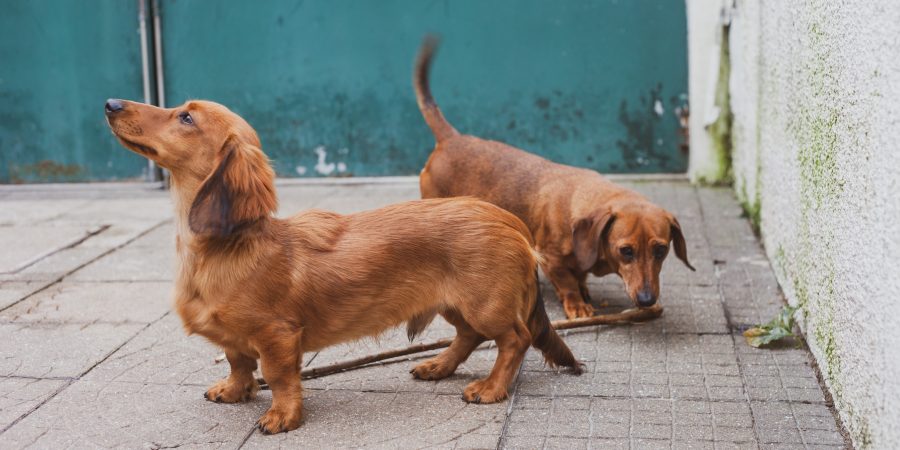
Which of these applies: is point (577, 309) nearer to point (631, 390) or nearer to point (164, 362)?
point (631, 390)

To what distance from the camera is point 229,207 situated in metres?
3.47

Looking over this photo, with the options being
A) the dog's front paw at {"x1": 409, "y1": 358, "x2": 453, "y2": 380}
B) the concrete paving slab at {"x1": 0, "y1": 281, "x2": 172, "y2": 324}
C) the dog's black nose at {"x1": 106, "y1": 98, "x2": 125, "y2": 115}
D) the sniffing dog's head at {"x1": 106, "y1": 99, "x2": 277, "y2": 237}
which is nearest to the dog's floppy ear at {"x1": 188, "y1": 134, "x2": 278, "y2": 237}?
the sniffing dog's head at {"x1": 106, "y1": 99, "x2": 277, "y2": 237}

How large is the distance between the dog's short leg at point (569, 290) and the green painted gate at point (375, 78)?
3239 millimetres

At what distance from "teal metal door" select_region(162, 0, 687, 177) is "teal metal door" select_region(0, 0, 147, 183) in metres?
0.42

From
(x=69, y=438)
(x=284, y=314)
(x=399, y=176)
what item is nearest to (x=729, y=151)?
(x=399, y=176)

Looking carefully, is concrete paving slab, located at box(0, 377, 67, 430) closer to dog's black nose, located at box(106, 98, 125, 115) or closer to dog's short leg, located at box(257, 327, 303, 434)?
dog's short leg, located at box(257, 327, 303, 434)

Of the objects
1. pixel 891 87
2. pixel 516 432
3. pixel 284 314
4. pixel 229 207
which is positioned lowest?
pixel 516 432

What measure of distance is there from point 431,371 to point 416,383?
78mm

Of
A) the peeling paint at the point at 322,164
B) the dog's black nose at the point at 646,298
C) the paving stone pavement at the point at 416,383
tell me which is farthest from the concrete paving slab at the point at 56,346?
the peeling paint at the point at 322,164

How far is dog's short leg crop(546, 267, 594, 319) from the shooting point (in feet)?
16.4

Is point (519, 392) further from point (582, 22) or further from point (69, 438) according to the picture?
point (582, 22)

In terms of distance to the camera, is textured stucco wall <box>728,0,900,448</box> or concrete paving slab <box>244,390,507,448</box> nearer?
textured stucco wall <box>728,0,900,448</box>

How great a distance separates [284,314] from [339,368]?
2.16ft

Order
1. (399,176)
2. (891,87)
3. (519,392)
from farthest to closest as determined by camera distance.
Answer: (399,176), (519,392), (891,87)
